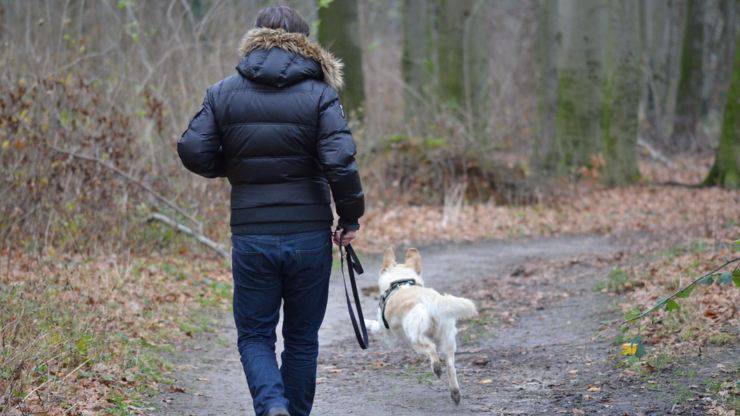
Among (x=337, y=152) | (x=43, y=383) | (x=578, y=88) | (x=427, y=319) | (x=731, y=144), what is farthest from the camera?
(x=578, y=88)

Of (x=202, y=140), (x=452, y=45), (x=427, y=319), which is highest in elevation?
(x=202, y=140)

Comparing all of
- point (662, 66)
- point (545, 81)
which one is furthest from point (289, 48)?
point (662, 66)

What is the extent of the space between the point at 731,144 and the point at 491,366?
12559 millimetres

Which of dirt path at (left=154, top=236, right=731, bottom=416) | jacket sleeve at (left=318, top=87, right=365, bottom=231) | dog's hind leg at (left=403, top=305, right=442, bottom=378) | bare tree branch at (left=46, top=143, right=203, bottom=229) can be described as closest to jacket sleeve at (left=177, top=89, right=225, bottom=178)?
jacket sleeve at (left=318, top=87, right=365, bottom=231)

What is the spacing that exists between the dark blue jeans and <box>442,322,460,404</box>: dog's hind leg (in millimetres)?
1267

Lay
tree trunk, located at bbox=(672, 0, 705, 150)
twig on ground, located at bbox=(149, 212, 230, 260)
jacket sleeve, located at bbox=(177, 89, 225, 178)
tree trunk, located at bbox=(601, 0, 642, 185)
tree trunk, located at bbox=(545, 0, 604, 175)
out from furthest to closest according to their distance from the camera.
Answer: tree trunk, located at bbox=(672, 0, 705, 150), tree trunk, located at bbox=(601, 0, 642, 185), tree trunk, located at bbox=(545, 0, 604, 175), twig on ground, located at bbox=(149, 212, 230, 260), jacket sleeve, located at bbox=(177, 89, 225, 178)

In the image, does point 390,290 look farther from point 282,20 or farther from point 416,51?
point 416,51

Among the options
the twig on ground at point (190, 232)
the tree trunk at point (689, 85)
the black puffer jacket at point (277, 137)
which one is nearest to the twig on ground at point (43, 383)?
the black puffer jacket at point (277, 137)

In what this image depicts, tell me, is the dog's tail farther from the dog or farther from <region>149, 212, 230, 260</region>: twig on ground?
<region>149, 212, 230, 260</region>: twig on ground

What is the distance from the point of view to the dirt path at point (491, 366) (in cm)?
580

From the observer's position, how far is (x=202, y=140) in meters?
4.60

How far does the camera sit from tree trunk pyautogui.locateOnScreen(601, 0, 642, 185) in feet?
64.3

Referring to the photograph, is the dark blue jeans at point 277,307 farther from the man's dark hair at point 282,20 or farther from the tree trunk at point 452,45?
the tree trunk at point 452,45

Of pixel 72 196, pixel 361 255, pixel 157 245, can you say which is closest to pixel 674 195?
pixel 361 255
